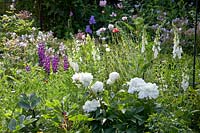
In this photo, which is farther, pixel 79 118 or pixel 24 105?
pixel 24 105

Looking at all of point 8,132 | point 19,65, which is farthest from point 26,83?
point 19,65

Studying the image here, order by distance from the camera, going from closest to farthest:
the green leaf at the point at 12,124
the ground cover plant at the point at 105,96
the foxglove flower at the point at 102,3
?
the green leaf at the point at 12,124
the ground cover plant at the point at 105,96
the foxglove flower at the point at 102,3

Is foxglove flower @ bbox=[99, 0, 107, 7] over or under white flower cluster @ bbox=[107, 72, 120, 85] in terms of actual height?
over

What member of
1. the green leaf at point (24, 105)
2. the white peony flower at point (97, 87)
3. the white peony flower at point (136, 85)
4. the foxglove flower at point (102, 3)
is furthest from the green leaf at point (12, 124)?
the foxglove flower at point (102, 3)

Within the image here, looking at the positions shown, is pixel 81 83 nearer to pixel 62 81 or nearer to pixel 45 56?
pixel 62 81

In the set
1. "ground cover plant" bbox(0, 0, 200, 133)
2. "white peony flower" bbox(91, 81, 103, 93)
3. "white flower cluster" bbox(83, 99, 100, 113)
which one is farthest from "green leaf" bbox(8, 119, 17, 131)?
"white peony flower" bbox(91, 81, 103, 93)

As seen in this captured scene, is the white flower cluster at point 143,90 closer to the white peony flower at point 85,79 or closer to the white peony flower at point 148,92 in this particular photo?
the white peony flower at point 148,92

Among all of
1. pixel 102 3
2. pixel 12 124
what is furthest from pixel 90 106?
pixel 102 3

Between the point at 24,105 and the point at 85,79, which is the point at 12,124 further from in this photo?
the point at 85,79

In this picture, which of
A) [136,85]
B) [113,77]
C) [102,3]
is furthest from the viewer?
[102,3]

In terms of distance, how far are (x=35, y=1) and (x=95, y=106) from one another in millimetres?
5403

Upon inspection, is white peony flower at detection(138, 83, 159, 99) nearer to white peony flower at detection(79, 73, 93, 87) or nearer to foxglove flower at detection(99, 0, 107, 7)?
white peony flower at detection(79, 73, 93, 87)

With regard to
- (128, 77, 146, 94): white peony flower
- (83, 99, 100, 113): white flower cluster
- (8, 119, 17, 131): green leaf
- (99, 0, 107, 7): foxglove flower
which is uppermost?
(99, 0, 107, 7): foxglove flower

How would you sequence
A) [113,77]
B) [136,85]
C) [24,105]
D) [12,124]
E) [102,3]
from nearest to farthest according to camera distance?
1. [12,124]
2. [24,105]
3. [136,85]
4. [113,77]
5. [102,3]
